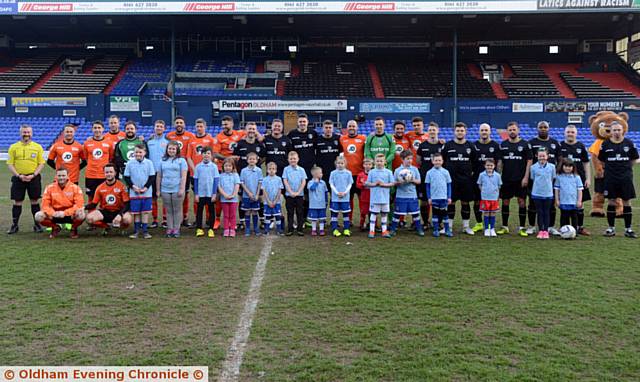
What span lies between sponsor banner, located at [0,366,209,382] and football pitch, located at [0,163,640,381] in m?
0.09

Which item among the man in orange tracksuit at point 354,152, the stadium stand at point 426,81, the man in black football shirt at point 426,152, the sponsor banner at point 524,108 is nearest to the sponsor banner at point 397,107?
the stadium stand at point 426,81

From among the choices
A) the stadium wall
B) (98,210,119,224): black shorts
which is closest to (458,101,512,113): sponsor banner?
the stadium wall

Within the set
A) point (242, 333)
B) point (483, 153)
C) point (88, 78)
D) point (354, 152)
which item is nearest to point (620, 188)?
point (483, 153)

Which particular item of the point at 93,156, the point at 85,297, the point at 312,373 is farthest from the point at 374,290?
the point at 93,156

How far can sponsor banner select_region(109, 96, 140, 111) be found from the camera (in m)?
30.4

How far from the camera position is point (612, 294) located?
196 inches

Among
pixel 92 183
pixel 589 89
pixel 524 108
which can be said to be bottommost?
pixel 92 183

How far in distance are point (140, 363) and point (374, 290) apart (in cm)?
241

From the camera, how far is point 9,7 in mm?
26891

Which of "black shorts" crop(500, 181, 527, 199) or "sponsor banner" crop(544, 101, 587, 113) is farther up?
"sponsor banner" crop(544, 101, 587, 113)

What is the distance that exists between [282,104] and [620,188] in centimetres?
2344

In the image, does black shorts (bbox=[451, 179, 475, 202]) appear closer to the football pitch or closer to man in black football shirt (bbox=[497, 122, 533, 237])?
man in black football shirt (bbox=[497, 122, 533, 237])

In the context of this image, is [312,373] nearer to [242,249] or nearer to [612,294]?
[612,294]

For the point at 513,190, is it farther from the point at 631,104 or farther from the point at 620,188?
the point at 631,104
